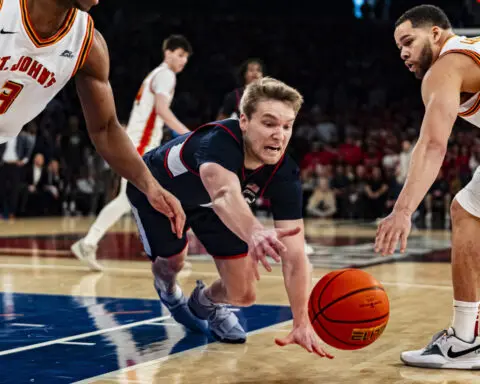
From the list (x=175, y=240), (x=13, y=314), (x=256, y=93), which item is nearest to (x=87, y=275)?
(x=13, y=314)

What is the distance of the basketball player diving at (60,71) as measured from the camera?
12.4 feet

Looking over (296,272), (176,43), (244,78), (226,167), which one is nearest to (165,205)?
(226,167)

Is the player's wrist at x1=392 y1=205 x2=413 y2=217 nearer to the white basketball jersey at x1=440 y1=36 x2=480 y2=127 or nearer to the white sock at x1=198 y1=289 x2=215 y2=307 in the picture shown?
the white basketball jersey at x1=440 y1=36 x2=480 y2=127

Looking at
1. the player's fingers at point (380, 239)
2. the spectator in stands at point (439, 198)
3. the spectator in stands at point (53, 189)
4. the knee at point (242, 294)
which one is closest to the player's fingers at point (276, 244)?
the player's fingers at point (380, 239)

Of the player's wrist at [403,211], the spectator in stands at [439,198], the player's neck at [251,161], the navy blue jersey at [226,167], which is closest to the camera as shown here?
the player's wrist at [403,211]

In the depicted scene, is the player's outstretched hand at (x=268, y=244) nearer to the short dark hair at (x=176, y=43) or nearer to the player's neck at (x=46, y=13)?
the player's neck at (x=46, y=13)

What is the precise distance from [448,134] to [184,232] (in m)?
2.02

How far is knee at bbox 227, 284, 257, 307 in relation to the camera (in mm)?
5230

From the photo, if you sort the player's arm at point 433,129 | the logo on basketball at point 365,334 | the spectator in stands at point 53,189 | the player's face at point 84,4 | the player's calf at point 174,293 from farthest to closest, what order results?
the spectator in stands at point 53,189 < the player's calf at point 174,293 < the logo on basketball at point 365,334 < the player's arm at point 433,129 < the player's face at point 84,4

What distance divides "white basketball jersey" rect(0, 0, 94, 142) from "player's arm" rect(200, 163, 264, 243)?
83 cm

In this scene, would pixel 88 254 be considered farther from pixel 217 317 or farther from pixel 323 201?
pixel 323 201

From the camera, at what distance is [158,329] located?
18.5 ft

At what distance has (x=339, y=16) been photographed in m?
20.8

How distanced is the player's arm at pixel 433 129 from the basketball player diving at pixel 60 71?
43.4 inches
